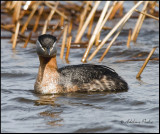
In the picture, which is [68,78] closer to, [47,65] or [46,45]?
[47,65]

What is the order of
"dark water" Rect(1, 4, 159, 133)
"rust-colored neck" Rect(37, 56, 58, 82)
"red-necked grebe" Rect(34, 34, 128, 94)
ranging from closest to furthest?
"dark water" Rect(1, 4, 159, 133) → "red-necked grebe" Rect(34, 34, 128, 94) → "rust-colored neck" Rect(37, 56, 58, 82)

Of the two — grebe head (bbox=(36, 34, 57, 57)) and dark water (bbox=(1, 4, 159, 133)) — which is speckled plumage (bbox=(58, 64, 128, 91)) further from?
grebe head (bbox=(36, 34, 57, 57))

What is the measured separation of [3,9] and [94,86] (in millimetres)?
8016

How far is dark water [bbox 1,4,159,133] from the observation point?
22.5 feet

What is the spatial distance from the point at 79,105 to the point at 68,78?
862 millimetres

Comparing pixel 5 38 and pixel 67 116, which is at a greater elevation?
pixel 67 116

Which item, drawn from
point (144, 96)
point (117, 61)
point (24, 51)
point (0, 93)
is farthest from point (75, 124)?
point (24, 51)

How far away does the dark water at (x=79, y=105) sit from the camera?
22.5 feet

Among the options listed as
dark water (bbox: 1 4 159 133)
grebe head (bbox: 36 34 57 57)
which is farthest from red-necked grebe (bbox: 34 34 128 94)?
dark water (bbox: 1 4 159 133)

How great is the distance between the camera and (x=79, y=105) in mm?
8039

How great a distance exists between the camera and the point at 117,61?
11.4m

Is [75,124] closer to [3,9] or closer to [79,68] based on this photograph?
[79,68]

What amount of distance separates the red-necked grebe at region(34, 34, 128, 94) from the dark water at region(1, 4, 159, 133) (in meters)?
0.15

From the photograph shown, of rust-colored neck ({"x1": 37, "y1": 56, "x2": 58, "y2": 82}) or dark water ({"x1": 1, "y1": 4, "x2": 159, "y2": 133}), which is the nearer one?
dark water ({"x1": 1, "y1": 4, "x2": 159, "y2": 133})
